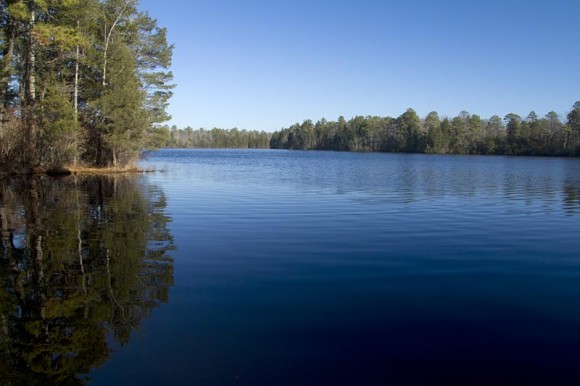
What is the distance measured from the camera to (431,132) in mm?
137500

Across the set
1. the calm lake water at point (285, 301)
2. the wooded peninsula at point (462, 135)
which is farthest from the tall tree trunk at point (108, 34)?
the wooded peninsula at point (462, 135)

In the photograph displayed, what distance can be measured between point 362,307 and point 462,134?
138 meters

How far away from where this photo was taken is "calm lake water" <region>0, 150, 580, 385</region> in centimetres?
517

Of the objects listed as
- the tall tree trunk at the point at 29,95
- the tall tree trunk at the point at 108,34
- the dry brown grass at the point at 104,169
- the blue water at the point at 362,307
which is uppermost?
the tall tree trunk at the point at 108,34

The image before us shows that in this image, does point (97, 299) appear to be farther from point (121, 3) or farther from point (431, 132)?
point (431, 132)

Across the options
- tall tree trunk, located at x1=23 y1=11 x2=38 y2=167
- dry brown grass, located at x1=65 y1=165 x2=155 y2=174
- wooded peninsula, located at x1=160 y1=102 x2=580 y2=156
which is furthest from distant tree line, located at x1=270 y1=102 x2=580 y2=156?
tall tree trunk, located at x1=23 y1=11 x2=38 y2=167

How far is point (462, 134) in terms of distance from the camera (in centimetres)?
13425

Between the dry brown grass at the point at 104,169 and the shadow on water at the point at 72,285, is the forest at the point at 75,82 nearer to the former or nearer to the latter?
the dry brown grass at the point at 104,169

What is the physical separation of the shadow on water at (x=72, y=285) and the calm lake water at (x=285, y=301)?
1.3 inches

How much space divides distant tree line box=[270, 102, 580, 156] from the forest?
10622 centimetres

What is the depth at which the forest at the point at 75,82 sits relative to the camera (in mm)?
27891

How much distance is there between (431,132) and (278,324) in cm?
13977

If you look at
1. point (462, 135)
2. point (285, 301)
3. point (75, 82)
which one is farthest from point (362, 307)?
point (462, 135)

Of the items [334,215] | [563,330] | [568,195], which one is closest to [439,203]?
[334,215]
